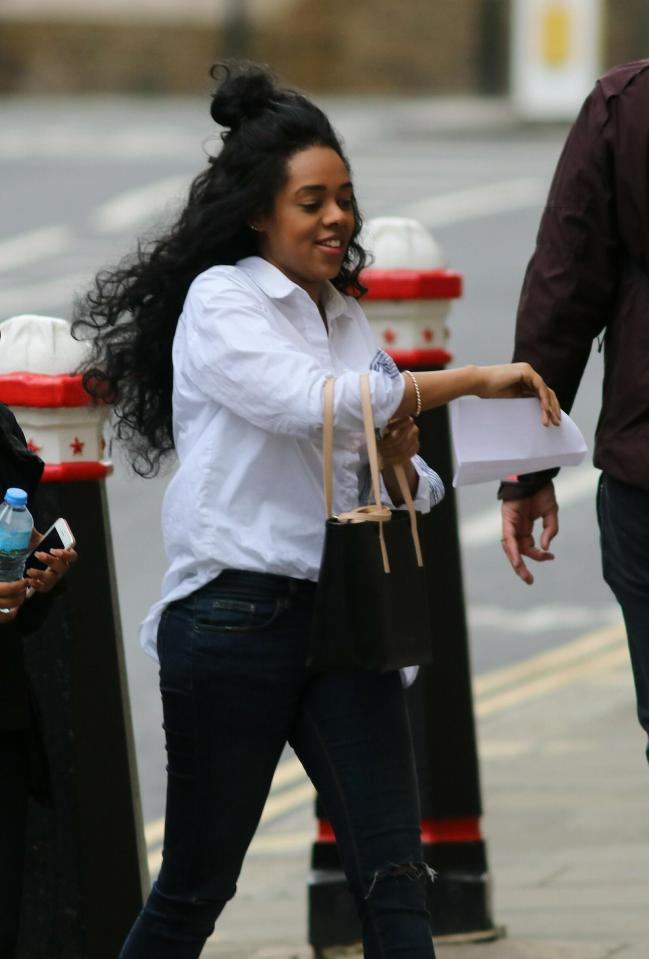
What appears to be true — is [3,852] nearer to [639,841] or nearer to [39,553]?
[39,553]

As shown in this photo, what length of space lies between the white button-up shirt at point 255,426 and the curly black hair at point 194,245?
0.30ft

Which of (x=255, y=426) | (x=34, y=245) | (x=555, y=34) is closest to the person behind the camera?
(x=255, y=426)

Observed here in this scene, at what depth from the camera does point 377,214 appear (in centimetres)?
1980

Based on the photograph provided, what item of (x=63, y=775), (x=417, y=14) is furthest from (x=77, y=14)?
(x=63, y=775)

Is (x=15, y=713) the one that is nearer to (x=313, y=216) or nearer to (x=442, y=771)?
(x=313, y=216)

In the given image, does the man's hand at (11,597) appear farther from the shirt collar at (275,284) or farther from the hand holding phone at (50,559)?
the shirt collar at (275,284)

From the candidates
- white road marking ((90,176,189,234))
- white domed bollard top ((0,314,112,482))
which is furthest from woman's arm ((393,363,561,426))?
white road marking ((90,176,189,234))

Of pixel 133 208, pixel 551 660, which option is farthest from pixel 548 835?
pixel 133 208

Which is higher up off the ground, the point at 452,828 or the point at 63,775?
the point at 63,775

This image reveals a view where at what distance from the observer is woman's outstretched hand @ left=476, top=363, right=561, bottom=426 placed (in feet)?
11.1

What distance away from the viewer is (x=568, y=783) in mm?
6691

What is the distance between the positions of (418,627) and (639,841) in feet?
9.14

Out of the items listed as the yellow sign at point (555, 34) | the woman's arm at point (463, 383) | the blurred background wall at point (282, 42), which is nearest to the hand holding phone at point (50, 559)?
the woman's arm at point (463, 383)

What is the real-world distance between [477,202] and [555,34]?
12.0 meters
